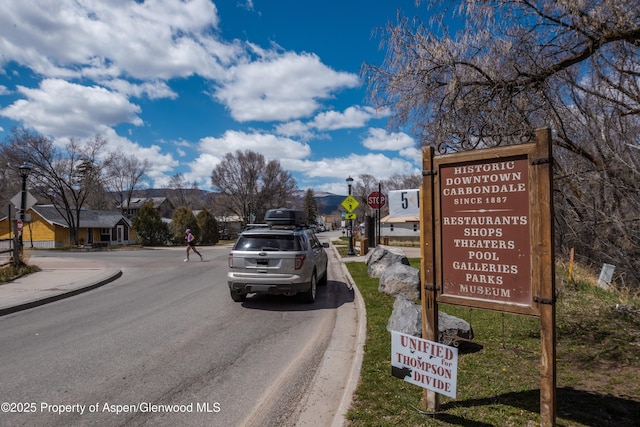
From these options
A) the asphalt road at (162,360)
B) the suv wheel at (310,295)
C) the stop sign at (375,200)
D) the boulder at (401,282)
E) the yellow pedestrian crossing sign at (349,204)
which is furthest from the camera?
the yellow pedestrian crossing sign at (349,204)

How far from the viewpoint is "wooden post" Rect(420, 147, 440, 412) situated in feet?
12.5

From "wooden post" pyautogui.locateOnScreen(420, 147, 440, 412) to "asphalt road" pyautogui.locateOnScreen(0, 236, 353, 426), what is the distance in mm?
1563

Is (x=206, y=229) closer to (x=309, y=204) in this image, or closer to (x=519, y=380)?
(x=519, y=380)

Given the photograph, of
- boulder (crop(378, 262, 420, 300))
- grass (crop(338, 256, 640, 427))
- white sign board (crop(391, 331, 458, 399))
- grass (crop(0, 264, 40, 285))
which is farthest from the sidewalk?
white sign board (crop(391, 331, 458, 399))

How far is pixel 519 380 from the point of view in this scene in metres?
4.35

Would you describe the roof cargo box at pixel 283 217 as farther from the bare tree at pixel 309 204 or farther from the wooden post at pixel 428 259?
the bare tree at pixel 309 204

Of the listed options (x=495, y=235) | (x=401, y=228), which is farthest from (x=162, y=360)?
(x=401, y=228)

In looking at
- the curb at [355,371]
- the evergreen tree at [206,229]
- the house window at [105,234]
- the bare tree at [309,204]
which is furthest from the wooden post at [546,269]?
the bare tree at [309,204]

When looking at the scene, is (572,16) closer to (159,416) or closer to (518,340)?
(518,340)

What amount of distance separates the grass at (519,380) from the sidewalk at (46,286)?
801cm

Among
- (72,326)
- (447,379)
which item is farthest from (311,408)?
(72,326)

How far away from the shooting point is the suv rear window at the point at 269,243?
9.12m

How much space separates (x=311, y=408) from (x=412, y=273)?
595 centimetres

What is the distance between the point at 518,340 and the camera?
5719mm
